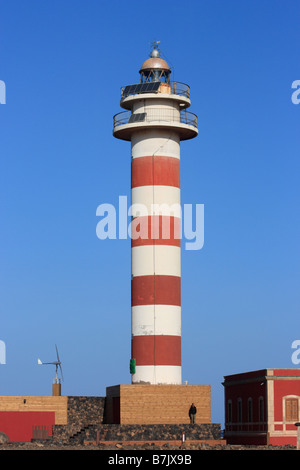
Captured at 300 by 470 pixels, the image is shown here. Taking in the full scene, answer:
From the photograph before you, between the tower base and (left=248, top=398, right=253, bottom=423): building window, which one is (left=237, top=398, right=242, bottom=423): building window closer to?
(left=248, top=398, right=253, bottom=423): building window

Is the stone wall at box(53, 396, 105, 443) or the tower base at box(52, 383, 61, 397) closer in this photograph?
the stone wall at box(53, 396, 105, 443)

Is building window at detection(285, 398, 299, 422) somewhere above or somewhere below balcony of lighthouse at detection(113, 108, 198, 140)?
below

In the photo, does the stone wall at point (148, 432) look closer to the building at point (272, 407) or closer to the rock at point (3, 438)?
the building at point (272, 407)

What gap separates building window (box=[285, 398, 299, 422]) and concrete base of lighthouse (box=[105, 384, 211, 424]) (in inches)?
168

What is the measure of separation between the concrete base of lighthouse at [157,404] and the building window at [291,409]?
168 inches

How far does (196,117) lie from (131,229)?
7.40 meters

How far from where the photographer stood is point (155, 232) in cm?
5962

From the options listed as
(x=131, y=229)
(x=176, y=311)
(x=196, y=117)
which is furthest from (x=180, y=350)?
(x=196, y=117)

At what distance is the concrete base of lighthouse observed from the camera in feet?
191

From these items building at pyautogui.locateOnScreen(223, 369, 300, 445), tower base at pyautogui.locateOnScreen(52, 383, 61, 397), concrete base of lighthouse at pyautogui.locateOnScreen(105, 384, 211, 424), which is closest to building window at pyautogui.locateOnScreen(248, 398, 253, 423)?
building at pyautogui.locateOnScreen(223, 369, 300, 445)

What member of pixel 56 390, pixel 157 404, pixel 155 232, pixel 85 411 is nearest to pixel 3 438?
pixel 85 411
